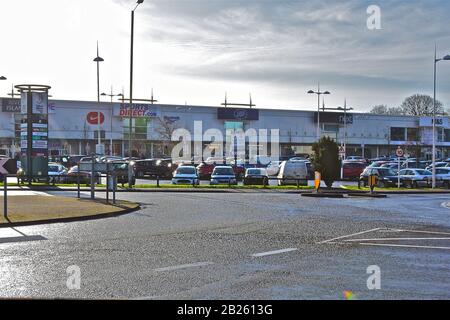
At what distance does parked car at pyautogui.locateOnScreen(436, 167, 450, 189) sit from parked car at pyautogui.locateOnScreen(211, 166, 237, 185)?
15951 mm

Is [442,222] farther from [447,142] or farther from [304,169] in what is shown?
[447,142]

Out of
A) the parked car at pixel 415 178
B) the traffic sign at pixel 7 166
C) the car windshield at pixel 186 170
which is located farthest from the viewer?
the parked car at pixel 415 178

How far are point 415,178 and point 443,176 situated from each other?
10.0 ft

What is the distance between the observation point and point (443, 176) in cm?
4519

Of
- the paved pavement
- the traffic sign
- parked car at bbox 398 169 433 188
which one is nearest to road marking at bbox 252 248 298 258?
the paved pavement

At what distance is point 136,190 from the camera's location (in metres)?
→ 33.8

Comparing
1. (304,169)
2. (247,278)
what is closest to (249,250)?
(247,278)

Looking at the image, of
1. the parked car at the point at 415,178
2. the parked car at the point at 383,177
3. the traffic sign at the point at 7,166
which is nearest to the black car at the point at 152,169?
the parked car at the point at 383,177

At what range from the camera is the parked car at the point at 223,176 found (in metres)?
40.2

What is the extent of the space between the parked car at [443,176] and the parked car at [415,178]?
760 mm

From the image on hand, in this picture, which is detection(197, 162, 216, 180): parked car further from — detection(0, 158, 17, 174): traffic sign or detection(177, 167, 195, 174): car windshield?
detection(0, 158, 17, 174): traffic sign

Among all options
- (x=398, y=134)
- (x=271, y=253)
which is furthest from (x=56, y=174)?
(x=398, y=134)

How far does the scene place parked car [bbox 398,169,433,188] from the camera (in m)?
43.2

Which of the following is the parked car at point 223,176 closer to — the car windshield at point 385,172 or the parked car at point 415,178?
the car windshield at point 385,172
